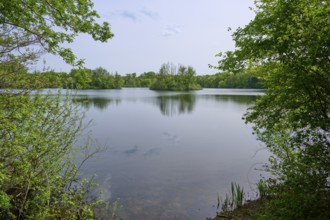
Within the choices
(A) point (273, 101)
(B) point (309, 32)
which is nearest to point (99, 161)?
(A) point (273, 101)

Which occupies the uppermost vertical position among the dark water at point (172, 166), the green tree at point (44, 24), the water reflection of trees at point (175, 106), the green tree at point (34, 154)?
the green tree at point (44, 24)

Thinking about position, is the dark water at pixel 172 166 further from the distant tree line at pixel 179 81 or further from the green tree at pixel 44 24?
the distant tree line at pixel 179 81

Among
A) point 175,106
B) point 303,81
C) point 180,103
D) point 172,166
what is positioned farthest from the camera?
point 180,103

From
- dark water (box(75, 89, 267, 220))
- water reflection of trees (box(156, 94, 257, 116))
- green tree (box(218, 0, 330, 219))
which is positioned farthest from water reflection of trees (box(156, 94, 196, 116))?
green tree (box(218, 0, 330, 219))

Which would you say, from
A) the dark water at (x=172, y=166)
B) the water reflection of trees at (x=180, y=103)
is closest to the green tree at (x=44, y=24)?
the dark water at (x=172, y=166)

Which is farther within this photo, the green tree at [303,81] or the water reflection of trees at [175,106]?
the water reflection of trees at [175,106]

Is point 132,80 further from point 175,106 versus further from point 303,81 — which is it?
point 303,81

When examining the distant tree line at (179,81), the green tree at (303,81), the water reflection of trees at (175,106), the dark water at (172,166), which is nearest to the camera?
the green tree at (303,81)

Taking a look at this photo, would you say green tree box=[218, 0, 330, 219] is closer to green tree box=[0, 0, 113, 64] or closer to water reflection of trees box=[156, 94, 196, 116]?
green tree box=[0, 0, 113, 64]

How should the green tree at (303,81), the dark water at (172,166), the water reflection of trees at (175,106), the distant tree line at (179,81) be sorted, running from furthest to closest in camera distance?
the distant tree line at (179,81) < the water reflection of trees at (175,106) < the dark water at (172,166) < the green tree at (303,81)

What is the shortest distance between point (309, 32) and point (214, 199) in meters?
6.57

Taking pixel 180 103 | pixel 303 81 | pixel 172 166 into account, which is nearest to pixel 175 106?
pixel 180 103

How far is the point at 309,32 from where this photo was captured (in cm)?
431

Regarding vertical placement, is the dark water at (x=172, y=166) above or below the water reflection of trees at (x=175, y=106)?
below
